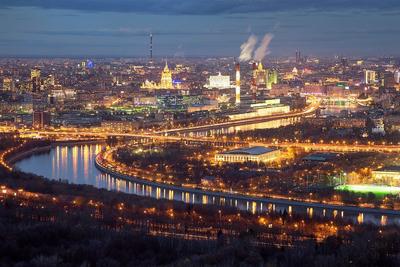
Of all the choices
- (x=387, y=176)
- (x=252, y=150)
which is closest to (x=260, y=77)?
(x=252, y=150)

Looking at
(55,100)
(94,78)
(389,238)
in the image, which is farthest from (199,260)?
(94,78)

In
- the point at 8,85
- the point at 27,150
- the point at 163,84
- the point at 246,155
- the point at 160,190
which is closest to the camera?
the point at 160,190

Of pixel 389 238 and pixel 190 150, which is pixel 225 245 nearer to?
pixel 389 238

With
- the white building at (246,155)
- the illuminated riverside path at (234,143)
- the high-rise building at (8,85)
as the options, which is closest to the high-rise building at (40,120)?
the illuminated riverside path at (234,143)

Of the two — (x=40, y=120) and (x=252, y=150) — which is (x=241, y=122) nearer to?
(x=40, y=120)

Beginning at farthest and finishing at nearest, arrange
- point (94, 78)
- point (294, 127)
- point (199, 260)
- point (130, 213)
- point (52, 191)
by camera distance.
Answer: point (94, 78) → point (294, 127) → point (52, 191) → point (130, 213) → point (199, 260)
